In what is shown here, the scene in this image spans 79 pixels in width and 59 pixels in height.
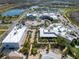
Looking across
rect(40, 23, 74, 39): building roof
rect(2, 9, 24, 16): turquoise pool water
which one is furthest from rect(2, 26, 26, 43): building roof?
rect(2, 9, 24, 16): turquoise pool water

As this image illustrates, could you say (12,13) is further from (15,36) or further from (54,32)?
(15,36)

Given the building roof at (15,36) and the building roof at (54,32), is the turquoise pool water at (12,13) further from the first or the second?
the building roof at (54,32)

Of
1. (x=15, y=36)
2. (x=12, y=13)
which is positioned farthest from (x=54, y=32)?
(x=12, y=13)

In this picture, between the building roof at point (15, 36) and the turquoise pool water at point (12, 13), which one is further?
the turquoise pool water at point (12, 13)

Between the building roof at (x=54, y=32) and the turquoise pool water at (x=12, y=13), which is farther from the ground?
the building roof at (x=54, y=32)

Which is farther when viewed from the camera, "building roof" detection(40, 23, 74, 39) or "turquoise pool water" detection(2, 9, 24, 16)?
"turquoise pool water" detection(2, 9, 24, 16)

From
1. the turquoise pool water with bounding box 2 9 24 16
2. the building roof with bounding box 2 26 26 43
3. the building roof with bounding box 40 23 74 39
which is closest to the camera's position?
the building roof with bounding box 2 26 26 43

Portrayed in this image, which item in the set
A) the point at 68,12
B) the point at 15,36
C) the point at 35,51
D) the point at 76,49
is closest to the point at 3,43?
the point at 15,36

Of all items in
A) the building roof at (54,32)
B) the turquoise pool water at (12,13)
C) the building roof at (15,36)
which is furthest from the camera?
the turquoise pool water at (12,13)

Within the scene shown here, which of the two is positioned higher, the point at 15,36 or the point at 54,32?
the point at 15,36

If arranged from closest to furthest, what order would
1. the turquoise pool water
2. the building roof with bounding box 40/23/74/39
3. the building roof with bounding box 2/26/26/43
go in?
the building roof with bounding box 2/26/26/43 < the building roof with bounding box 40/23/74/39 < the turquoise pool water

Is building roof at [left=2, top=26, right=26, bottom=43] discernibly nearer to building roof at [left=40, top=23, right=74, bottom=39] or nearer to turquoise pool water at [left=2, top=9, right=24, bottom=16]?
building roof at [left=40, top=23, right=74, bottom=39]

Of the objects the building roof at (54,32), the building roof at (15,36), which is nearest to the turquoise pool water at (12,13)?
the building roof at (15,36)
